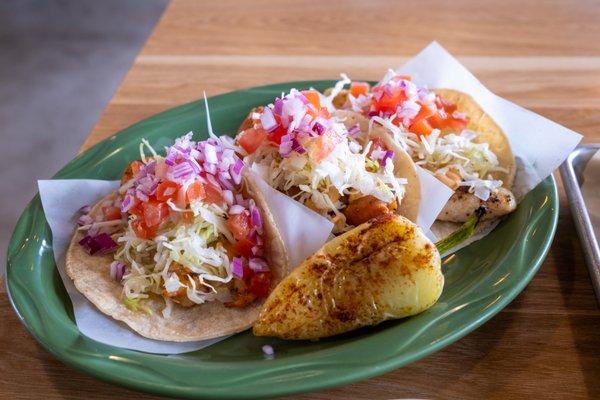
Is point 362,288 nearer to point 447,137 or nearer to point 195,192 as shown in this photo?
point 195,192

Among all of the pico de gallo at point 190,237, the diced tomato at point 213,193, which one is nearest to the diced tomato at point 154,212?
the pico de gallo at point 190,237

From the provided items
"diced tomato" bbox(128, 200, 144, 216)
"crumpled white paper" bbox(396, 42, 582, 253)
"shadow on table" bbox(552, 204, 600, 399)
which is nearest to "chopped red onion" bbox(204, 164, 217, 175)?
"diced tomato" bbox(128, 200, 144, 216)

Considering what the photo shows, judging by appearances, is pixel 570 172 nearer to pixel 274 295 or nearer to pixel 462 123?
pixel 462 123

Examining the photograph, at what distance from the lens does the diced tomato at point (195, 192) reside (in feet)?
5.96

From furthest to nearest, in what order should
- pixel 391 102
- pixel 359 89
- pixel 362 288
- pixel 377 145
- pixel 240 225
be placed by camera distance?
pixel 359 89 → pixel 391 102 → pixel 377 145 → pixel 240 225 → pixel 362 288

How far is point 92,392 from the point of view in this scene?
5.04 ft

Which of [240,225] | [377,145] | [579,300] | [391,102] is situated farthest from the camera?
[391,102]

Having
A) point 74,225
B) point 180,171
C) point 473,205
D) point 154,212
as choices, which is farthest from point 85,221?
point 473,205

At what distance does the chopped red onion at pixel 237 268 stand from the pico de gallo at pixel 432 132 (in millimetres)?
653

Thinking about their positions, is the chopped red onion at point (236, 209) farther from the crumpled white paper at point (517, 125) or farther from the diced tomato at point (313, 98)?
the crumpled white paper at point (517, 125)

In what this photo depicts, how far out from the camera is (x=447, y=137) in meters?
2.11

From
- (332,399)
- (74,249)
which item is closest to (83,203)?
(74,249)

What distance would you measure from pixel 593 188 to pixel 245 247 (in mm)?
1071

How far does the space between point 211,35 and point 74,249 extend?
1664 millimetres
